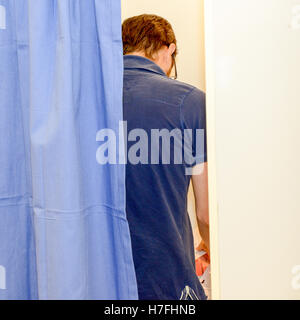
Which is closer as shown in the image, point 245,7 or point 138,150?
point 245,7

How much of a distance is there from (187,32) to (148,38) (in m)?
0.48

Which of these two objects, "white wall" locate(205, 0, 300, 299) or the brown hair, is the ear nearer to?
the brown hair

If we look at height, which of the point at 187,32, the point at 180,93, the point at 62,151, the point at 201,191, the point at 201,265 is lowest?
the point at 201,265

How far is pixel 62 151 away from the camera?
2.68 ft

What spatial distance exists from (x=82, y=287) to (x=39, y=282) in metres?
0.11

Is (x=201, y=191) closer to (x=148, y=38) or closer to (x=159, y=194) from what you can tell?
(x=159, y=194)

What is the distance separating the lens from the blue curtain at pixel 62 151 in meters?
0.82

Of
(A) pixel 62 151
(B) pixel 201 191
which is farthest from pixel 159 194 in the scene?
(A) pixel 62 151

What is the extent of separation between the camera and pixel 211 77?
2.69 ft

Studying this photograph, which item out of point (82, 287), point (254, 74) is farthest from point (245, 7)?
point (82, 287)

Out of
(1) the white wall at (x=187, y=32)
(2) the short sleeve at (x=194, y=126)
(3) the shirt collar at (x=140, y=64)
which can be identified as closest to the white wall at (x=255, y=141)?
(2) the short sleeve at (x=194, y=126)

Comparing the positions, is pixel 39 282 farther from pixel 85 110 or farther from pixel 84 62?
pixel 84 62
